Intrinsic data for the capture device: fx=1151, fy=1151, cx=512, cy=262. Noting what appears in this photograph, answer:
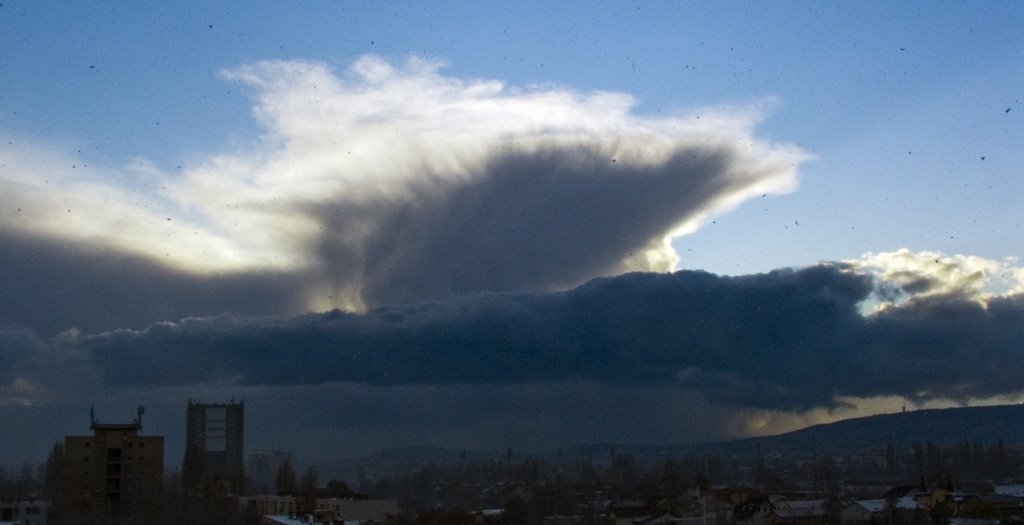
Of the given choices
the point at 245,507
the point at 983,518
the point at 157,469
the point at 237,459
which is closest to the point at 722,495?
the point at 983,518

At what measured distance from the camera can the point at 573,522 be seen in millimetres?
97812

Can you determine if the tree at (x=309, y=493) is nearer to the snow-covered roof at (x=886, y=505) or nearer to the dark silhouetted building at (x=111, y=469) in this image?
the dark silhouetted building at (x=111, y=469)

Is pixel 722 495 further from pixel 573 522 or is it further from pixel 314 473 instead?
pixel 314 473

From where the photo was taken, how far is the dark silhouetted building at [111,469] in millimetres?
83938

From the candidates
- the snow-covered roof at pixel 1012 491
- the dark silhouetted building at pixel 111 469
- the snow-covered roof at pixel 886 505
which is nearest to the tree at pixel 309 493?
the dark silhouetted building at pixel 111 469

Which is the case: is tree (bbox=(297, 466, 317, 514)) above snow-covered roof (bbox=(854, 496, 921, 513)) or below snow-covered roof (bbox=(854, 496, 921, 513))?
above

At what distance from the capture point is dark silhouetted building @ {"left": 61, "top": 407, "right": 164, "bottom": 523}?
83938 mm

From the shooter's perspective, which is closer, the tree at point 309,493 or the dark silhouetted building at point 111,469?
the dark silhouetted building at point 111,469

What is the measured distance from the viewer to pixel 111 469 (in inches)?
3452

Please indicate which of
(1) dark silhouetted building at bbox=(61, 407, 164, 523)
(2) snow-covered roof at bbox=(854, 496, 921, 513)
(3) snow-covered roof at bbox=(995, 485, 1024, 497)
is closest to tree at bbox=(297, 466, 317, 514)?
(1) dark silhouetted building at bbox=(61, 407, 164, 523)

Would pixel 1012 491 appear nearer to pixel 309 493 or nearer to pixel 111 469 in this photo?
pixel 309 493

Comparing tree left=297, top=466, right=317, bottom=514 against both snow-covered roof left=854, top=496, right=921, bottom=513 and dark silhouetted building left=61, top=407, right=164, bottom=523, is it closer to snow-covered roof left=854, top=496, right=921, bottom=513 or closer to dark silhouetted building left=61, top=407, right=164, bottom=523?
dark silhouetted building left=61, top=407, right=164, bottom=523

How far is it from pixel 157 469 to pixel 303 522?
1748cm

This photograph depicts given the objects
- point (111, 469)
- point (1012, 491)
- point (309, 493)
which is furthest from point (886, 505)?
point (111, 469)
